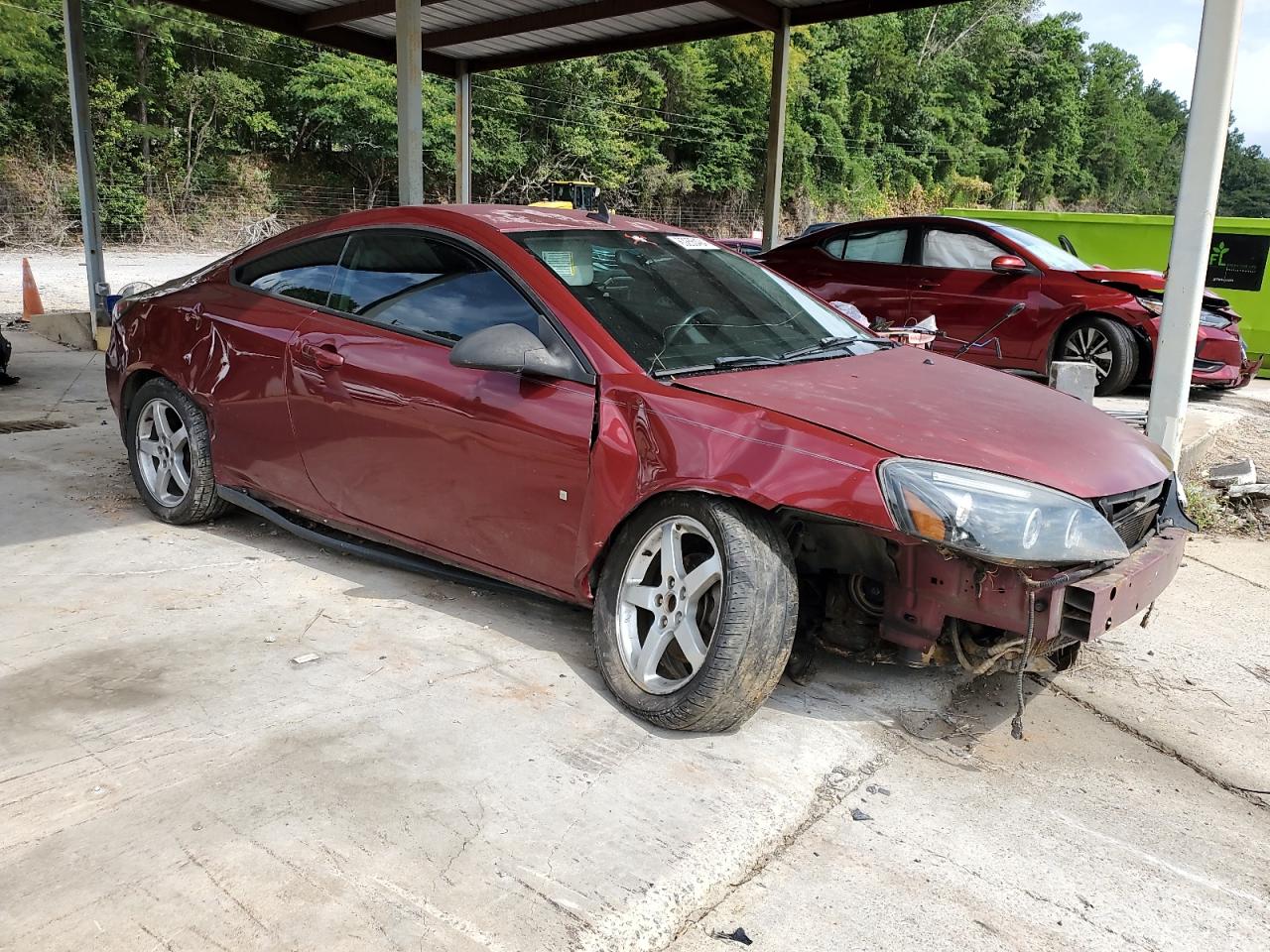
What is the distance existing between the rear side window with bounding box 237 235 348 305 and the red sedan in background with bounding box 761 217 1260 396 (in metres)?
4.90

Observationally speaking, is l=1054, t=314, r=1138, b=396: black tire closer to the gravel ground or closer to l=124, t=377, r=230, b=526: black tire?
l=124, t=377, r=230, b=526: black tire

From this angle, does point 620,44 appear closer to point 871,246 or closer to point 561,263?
point 871,246

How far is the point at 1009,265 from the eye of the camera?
8273 millimetres

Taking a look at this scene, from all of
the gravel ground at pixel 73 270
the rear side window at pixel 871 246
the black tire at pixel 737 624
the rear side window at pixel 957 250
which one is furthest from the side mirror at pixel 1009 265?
the gravel ground at pixel 73 270

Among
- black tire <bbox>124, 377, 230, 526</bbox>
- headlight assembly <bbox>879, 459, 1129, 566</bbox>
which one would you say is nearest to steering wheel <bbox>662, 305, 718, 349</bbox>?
headlight assembly <bbox>879, 459, 1129, 566</bbox>

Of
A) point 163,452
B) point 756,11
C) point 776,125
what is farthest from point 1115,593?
point 776,125

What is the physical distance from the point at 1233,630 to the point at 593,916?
3256mm

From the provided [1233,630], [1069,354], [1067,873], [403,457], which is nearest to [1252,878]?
[1067,873]

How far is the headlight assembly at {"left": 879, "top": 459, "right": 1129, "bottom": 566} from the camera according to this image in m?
2.59

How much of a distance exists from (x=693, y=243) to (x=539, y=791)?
238cm

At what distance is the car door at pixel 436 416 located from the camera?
10.7 feet

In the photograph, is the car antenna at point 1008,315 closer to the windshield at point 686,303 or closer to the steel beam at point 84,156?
the windshield at point 686,303

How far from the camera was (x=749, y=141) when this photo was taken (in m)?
41.3

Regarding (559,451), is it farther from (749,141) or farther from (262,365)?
(749,141)
